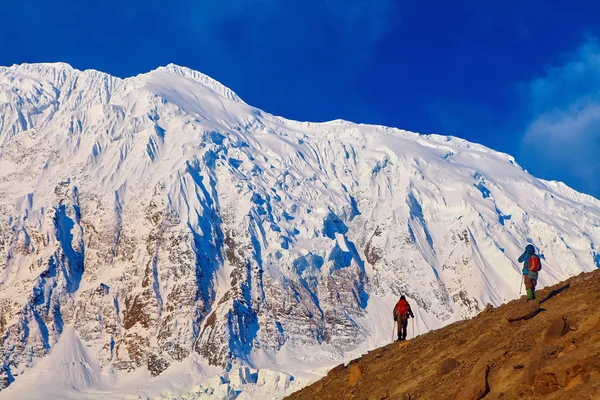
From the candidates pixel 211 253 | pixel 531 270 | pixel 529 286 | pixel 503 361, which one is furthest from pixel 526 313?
pixel 211 253

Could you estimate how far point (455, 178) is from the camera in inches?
7864

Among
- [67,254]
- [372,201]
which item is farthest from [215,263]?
[372,201]

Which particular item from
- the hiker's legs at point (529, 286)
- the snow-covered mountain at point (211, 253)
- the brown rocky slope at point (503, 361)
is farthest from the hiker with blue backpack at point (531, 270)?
the snow-covered mountain at point (211, 253)

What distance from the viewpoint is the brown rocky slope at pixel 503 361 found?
1539 cm

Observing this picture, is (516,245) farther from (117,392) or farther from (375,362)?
(375,362)

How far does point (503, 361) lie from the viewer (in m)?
18.5

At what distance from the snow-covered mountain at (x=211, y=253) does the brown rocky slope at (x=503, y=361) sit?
4363 inches

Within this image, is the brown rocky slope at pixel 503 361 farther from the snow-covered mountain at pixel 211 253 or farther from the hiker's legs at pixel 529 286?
Answer: the snow-covered mountain at pixel 211 253

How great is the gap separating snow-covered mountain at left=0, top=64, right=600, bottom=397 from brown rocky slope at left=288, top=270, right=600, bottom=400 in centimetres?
11082

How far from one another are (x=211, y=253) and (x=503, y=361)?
494 ft

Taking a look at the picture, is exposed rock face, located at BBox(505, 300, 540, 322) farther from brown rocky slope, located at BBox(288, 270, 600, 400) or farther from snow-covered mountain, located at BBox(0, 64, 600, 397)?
snow-covered mountain, located at BBox(0, 64, 600, 397)

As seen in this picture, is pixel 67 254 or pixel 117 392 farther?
pixel 67 254

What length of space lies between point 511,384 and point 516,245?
576 ft

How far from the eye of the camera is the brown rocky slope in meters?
15.4
